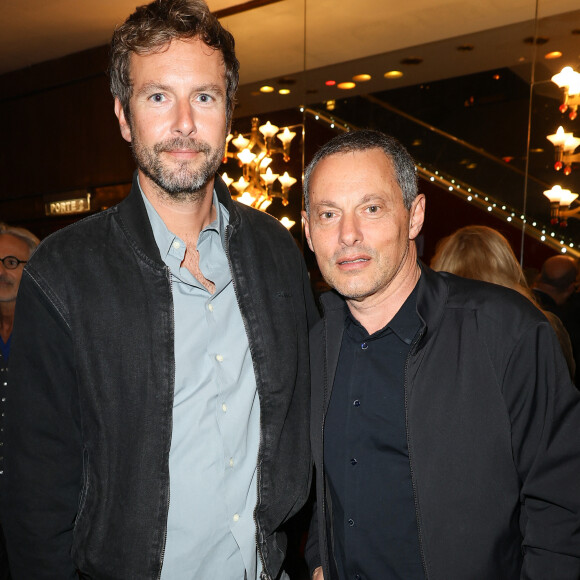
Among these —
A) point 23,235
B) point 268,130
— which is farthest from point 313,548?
point 268,130

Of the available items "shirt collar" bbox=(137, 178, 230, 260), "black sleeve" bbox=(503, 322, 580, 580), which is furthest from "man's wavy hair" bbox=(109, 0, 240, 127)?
"black sleeve" bbox=(503, 322, 580, 580)

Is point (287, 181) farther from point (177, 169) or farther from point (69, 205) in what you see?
point (177, 169)

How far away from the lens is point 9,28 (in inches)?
227

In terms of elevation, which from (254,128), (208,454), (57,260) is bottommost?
(208,454)

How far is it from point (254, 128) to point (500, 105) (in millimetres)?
2532

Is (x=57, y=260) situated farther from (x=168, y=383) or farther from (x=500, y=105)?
(x=500, y=105)

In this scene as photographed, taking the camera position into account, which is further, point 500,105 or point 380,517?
point 500,105

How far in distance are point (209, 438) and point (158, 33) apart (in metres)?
1.06

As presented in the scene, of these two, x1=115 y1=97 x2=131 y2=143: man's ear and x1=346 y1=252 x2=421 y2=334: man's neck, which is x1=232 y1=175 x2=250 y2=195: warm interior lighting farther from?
x1=346 y1=252 x2=421 y2=334: man's neck

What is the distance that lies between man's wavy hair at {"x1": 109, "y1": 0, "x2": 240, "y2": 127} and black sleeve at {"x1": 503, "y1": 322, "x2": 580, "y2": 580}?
3.39 feet

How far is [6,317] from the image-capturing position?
2.36 metres

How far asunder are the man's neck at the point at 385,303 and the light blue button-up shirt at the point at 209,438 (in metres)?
0.34

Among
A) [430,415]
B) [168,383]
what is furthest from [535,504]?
[168,383]

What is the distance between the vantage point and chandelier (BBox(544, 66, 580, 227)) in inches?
162
